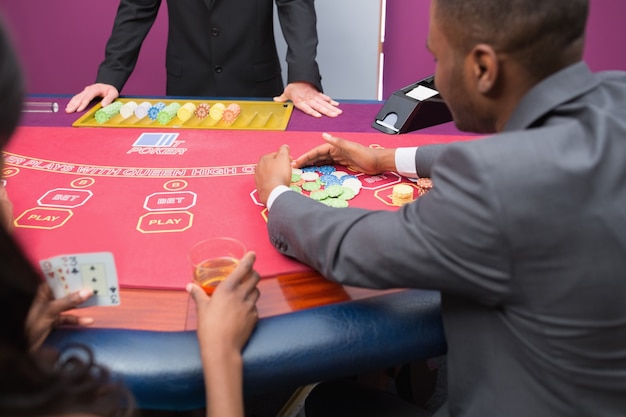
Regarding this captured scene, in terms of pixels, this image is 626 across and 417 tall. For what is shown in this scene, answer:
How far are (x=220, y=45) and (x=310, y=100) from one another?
25.2 inches

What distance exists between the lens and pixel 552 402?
106 cm

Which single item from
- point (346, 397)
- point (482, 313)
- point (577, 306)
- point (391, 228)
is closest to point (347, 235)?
point (391, 228)

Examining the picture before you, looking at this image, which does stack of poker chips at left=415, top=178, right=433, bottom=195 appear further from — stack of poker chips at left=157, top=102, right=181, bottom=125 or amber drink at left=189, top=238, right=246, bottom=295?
stack of poker chips at left=157, top=102, right=181, bottom=125

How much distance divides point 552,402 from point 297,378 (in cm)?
46

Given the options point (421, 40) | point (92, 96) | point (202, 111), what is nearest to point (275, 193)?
point (202, 111)

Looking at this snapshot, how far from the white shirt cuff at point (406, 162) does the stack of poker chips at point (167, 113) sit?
2.74 ft

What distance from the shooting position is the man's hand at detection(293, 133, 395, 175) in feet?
5.37

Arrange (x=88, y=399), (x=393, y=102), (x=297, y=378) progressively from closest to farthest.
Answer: (x=88, y=399) < (x=297, y=378) < (x=393, y=102)

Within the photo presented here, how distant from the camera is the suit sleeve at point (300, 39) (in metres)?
2.31

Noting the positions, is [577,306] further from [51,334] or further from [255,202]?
[51,334]

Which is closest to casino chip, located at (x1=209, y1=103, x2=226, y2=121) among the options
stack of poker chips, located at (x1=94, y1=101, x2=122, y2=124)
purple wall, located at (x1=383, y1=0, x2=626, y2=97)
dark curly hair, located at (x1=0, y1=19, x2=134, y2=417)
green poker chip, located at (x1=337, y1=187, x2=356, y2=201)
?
stack of poker chips, located at (x1=94, y1=101, x2=122, y2=124)

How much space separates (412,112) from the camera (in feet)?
6.38

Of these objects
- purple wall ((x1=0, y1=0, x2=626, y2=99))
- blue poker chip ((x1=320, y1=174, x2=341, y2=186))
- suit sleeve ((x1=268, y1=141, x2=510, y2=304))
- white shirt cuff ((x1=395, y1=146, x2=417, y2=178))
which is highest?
suit sleeve ((x1=268, y1=141, x2=510, y2=304))

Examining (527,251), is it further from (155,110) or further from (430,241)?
(155,110)
